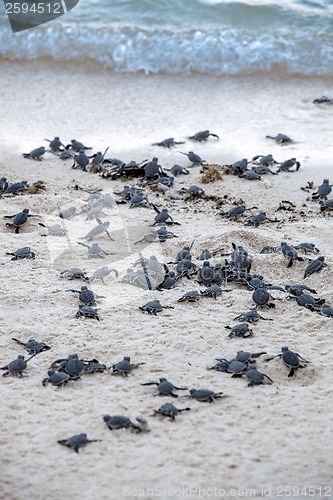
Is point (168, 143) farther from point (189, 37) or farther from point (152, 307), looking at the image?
point (189, 37)

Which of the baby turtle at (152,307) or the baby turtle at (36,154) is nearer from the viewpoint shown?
the baby turtle at (152,307)

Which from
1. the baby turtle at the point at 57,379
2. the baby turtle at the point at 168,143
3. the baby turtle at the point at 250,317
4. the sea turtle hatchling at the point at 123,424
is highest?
the sea turtle hatchling at the point at 123,424

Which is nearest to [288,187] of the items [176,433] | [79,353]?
[79,353]

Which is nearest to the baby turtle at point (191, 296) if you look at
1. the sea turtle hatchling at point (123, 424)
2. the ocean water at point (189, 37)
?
the sea turtle hatchling at point (123, 424)

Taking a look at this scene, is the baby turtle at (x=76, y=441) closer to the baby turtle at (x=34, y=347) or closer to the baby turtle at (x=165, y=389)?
the baby turtle at (x=165, y=389)

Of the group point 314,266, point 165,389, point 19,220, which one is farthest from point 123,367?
point 19,220

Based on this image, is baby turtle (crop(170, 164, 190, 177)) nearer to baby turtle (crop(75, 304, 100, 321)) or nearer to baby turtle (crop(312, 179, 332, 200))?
baby turtle (crop(312, 179, 332, 200))

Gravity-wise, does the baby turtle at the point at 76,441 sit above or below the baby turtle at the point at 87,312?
above
